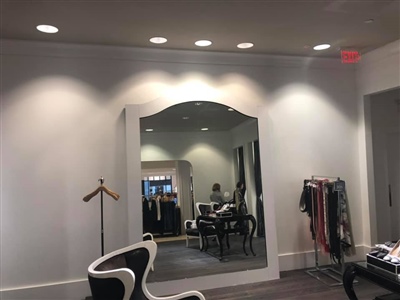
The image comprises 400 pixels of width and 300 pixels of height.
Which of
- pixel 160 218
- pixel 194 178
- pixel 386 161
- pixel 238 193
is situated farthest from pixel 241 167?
pixel 386 161

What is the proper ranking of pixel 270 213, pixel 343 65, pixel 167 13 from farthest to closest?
pixel 343 65
pixel 270 213
pixel 167 13

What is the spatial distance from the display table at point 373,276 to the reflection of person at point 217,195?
161 cm

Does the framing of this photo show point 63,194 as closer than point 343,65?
Yes

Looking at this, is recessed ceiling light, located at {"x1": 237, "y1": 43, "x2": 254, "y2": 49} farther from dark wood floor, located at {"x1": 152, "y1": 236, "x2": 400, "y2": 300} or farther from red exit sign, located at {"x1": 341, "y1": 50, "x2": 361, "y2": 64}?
dark wood floor, located at {"x1": 152, "y1": 236, "x2": 400, "y2": 300}

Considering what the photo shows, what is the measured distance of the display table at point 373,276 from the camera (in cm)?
254

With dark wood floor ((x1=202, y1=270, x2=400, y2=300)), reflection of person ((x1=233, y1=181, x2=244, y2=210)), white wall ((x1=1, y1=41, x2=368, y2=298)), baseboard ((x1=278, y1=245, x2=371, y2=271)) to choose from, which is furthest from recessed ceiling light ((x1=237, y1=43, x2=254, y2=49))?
dark wood floor ((x1=202, y1=270, x2=400, y2=300))

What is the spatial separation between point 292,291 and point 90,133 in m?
2.77

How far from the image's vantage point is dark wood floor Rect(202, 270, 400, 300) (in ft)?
11.9

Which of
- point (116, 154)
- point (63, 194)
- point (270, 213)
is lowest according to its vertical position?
point (270, 213)

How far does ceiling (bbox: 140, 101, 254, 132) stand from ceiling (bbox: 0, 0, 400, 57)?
2.26 ft

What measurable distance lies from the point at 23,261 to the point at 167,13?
2.82m

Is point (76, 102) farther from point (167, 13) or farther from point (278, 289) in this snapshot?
point (278, 289)

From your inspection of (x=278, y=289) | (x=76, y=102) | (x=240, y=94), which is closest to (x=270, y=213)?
(x=278, y=289)

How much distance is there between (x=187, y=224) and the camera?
13.2ft
